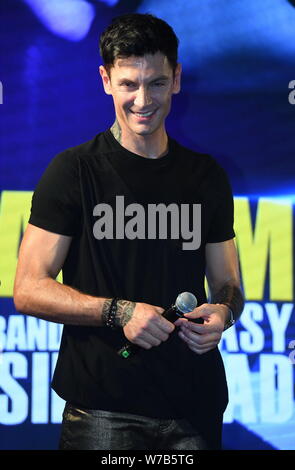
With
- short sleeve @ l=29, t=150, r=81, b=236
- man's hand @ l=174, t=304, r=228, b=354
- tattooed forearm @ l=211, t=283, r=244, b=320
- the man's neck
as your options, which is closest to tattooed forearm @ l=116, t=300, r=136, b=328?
man's hand @ l=174, t=304, r=228, b=354

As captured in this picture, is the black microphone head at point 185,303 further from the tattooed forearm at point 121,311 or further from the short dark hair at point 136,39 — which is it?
the short dark hair at point 136,39

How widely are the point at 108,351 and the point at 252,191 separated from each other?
1.41 m

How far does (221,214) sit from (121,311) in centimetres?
52

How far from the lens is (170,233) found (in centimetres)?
200

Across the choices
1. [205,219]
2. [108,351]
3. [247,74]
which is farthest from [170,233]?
[247,74]

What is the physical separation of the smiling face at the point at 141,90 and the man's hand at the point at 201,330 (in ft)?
1.83

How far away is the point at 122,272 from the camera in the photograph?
1881 mm

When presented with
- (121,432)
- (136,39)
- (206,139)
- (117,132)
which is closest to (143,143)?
(117,132)

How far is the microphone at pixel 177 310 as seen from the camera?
1.66 meters

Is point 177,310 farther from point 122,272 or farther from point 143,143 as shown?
point 143,143

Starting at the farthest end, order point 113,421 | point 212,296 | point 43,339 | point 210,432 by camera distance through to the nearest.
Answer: point 43,339, point 212,296, point 210,432, point 113,421

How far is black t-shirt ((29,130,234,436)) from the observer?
1.85 m

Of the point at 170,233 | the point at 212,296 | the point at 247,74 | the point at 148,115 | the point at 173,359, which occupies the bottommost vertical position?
the point at 173,359
